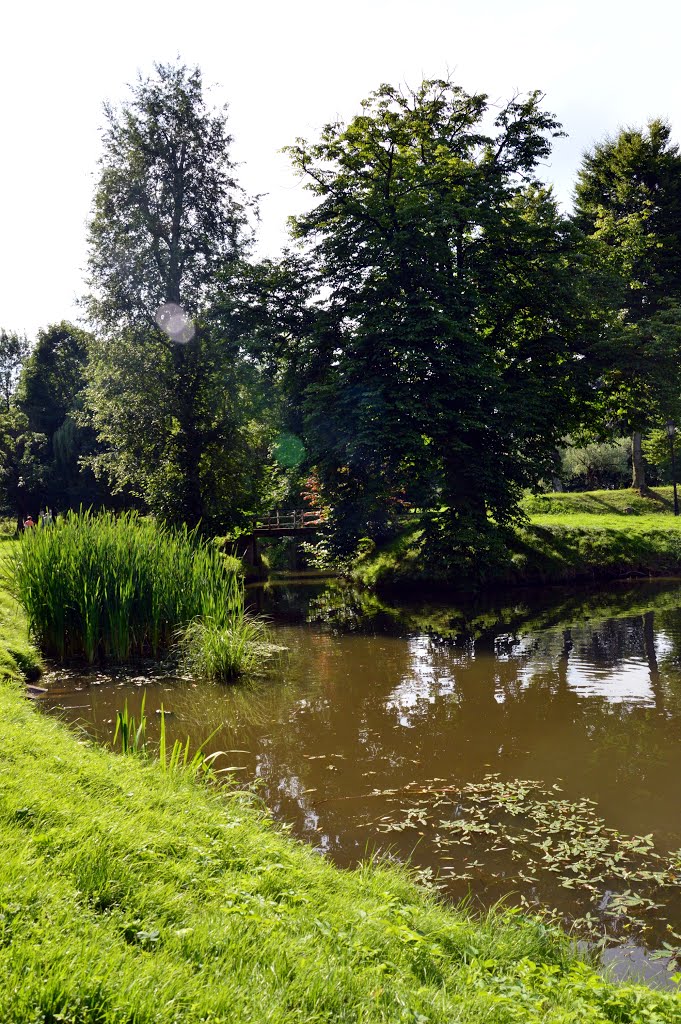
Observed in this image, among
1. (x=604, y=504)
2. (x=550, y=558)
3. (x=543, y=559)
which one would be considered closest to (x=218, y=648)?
(x=543, y=559)

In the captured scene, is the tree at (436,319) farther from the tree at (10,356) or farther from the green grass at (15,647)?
the tree at (10,356)

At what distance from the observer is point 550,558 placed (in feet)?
69.9

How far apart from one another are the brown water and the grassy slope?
1076 mm

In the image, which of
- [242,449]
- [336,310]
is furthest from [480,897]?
[242,449]

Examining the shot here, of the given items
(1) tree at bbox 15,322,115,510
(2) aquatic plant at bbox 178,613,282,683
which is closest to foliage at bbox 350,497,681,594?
(2) aquatic plant at bbox 178,613,282,683

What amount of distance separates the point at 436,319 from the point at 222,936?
1623 cm

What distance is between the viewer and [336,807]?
604cm

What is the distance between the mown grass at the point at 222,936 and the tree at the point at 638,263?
18.7 meters

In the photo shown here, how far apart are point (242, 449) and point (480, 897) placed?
22.0 meters

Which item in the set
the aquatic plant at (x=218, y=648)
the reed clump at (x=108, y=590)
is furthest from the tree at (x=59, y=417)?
the aquatic plant at (x=218, y=648)

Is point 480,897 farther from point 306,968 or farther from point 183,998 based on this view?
point 183,998

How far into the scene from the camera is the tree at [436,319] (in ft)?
Result: 60.4

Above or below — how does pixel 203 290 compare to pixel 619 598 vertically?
above

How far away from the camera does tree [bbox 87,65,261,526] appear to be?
25.4m
